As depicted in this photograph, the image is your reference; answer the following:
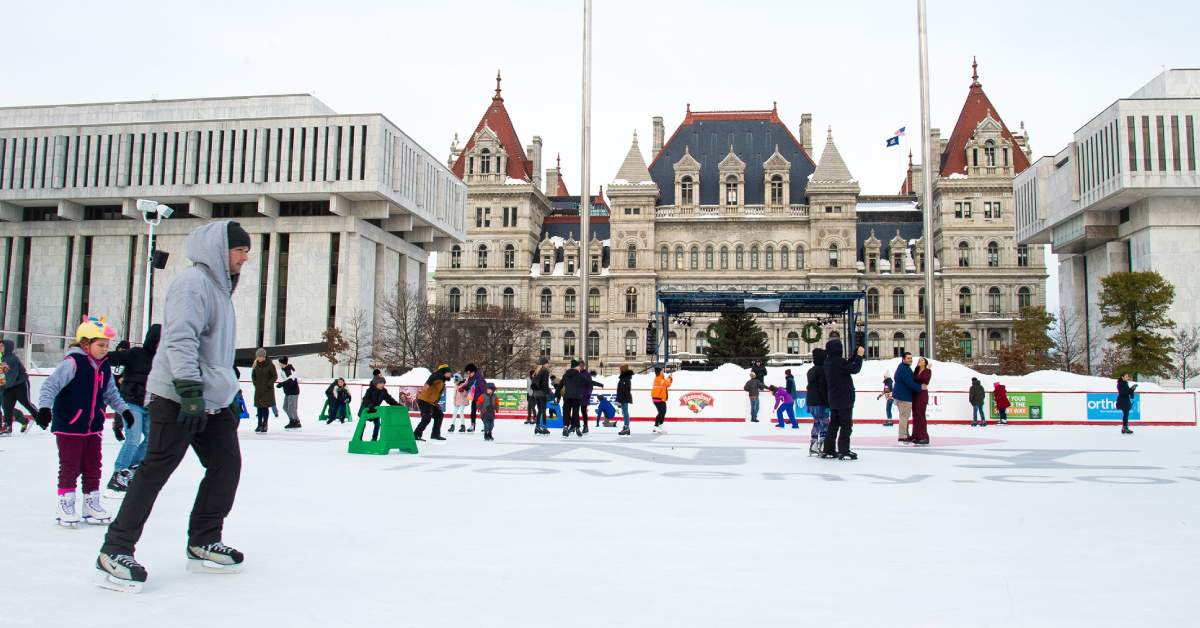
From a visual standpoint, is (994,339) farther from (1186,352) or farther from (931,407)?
(931,407)

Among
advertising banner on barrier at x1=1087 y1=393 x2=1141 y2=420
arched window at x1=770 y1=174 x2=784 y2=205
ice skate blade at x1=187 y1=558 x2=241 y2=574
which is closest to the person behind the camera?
ice skate blade at x1=187 y1=558 x2=241 y2=574

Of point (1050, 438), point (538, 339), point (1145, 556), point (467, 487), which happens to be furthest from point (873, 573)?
point (538, 339)

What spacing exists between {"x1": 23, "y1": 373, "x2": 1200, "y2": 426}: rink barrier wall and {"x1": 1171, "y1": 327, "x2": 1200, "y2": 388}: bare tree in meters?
21.3

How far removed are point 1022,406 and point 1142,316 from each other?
2255 centimetres

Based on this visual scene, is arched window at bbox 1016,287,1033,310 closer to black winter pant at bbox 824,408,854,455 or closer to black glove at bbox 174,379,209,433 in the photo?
black winter pant at bbox 824,408,854,455

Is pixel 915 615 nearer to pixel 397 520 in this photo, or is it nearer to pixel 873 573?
pixel 873 573

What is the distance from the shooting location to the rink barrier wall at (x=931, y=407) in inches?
1003

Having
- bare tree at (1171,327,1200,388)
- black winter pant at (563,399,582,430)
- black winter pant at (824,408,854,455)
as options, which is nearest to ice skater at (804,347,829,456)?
black winter pant at (824,408,854,455)

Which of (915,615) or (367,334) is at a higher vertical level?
(367,334)

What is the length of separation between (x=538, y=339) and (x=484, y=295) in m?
6.49

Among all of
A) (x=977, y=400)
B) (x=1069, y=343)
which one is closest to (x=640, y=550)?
(x=977, y=400)

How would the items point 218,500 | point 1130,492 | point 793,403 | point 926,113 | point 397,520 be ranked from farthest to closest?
point 926,113 → point 793,403 → point 1130,492 → point 397,520 → point 218,500

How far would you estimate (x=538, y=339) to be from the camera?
2857 inches

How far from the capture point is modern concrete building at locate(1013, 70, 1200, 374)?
150 feet
